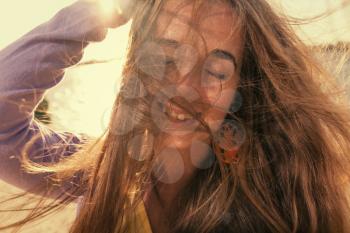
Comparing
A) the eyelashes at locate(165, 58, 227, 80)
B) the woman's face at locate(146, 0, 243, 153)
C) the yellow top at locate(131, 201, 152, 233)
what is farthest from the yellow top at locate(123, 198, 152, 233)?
the eyelashes at locate(165, 58, 227, 80)

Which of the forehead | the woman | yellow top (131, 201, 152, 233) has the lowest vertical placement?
yellow top (131, 201, 152, 233)

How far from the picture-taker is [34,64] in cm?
134

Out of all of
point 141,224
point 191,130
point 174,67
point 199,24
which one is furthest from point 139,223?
point 199,24

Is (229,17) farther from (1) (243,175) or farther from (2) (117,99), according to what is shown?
(1) (243,175)

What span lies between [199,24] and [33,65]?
58cm

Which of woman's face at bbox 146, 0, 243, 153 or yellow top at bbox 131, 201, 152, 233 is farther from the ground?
woman's face at bbox 146, 0, 243, 153

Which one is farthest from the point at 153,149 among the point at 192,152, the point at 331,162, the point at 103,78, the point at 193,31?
the point at 331,162

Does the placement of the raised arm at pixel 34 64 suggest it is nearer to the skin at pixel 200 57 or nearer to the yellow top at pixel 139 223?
A: the skin at pixel 200 57

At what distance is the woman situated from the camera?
1304 mm

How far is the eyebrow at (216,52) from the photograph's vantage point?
1.25m

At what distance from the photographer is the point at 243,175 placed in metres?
1.54

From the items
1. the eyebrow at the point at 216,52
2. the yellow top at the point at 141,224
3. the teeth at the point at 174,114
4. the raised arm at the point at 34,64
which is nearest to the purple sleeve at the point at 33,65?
the raised arm at the point at 34,64

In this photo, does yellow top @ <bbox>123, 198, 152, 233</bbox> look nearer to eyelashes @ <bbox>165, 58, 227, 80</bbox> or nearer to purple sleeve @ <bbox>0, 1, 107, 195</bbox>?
purple sleeve @ <bbox>0, 1, 107, 195</bbox>

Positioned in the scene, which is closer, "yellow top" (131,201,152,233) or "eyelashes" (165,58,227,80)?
"eyelashes" (165,58,227,80)
